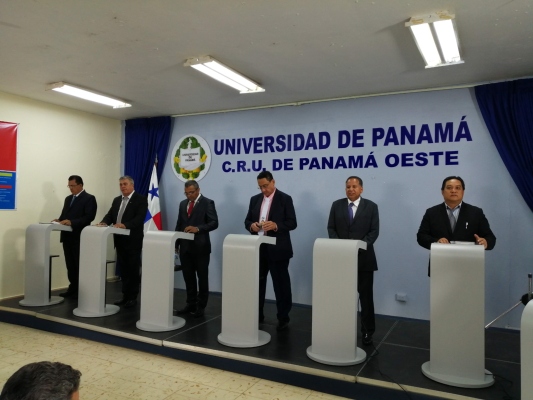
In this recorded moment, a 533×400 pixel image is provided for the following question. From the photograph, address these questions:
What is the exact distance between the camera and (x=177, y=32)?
299cm

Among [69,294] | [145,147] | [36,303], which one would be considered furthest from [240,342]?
[145,147]

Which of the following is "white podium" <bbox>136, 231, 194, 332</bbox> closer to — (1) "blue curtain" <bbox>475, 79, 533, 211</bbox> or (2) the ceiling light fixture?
(2) the ceiling light fixture

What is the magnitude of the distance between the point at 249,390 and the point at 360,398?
0.78 m

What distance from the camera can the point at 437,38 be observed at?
298cm

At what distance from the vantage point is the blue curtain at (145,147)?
5.89 metres

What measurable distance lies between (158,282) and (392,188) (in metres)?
2.74

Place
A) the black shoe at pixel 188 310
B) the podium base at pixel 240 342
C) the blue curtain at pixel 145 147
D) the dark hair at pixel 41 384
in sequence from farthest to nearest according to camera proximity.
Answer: the blue curtain at pixel 145 147
the black shoe at pixel 188 310
the podium base at pixel 240 342
the dark hair at pixel 41 384

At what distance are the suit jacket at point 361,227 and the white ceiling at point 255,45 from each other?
4.45 feet

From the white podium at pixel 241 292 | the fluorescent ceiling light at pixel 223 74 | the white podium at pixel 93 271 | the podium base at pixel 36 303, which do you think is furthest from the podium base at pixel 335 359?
the podium base at pixel 36 303

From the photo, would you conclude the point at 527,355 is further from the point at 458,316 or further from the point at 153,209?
the point at 153,209

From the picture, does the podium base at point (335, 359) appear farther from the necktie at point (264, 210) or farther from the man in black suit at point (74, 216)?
the man in black suit at point (74, 216)

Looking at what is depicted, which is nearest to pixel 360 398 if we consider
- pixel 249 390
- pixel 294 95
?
pixel 249 390

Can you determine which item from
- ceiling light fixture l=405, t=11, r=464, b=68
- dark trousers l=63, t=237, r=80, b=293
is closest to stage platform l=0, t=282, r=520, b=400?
dark trousers l=63, t=237, r=80, b=293

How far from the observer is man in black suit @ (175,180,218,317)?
4.10 m
